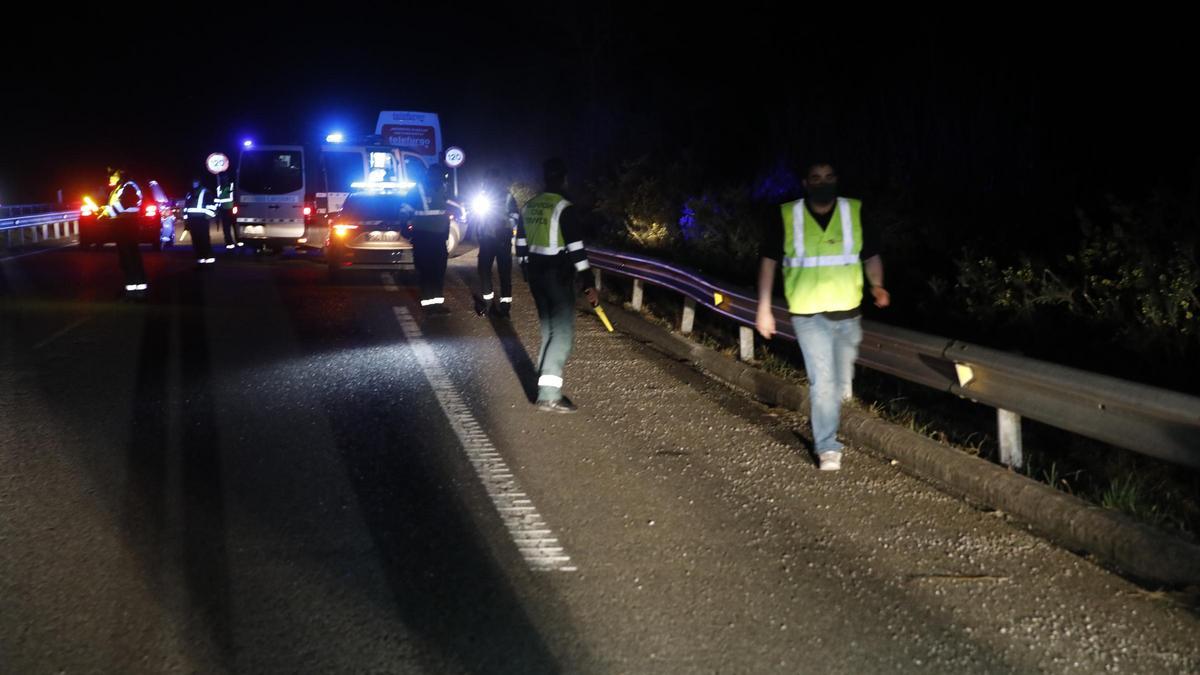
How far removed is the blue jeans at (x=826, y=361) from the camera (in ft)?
23.5

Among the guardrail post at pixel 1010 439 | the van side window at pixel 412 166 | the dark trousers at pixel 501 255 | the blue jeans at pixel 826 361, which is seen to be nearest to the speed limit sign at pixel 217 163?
the van side window at pixel 412 166

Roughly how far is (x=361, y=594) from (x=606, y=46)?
131ft

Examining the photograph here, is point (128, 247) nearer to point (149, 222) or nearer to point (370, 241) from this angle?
point (370, 241)

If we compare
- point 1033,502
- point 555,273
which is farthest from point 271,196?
point 1033,502

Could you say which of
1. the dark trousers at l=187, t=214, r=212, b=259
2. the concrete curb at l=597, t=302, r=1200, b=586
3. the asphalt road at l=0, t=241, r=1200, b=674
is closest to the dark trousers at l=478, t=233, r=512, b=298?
the asphalt road at l=0, t=241, r=1200, b=674

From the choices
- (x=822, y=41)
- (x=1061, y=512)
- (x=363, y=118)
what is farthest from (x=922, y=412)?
(x=363, y=118)

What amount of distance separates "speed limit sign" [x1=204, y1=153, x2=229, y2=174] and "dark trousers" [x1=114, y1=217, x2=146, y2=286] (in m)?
10.9

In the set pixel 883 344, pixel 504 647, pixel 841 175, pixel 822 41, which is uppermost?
pixel 822 41

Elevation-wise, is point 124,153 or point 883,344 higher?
point 124,153

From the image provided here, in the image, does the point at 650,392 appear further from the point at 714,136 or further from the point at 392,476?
the point at 714,136

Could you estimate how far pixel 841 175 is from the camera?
625 inches

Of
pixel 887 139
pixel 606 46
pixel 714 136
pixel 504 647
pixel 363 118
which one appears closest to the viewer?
pixel 504 647

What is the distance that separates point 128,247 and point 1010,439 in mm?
13046

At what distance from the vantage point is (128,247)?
16.4 m
